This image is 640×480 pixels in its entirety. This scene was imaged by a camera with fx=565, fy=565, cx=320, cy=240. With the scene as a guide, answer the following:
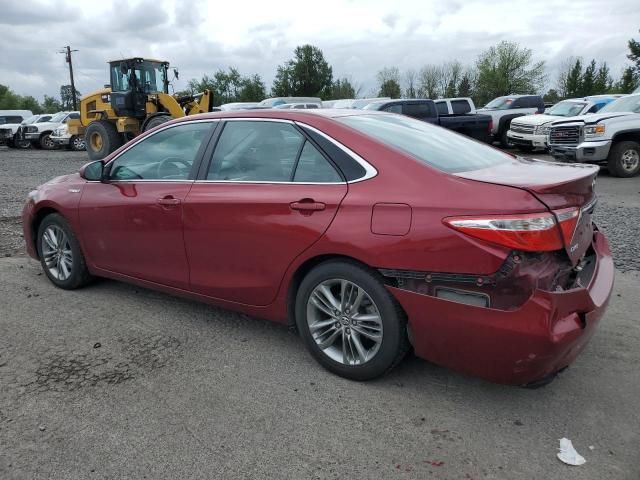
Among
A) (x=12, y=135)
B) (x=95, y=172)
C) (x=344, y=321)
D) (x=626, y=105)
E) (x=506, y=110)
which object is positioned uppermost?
(x=506, y=110)

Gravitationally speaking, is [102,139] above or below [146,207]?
above

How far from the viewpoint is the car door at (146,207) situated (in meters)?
4.04

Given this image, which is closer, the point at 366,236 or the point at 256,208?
the point at 366,236

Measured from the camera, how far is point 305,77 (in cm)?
6494

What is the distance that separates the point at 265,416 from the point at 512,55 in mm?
65650

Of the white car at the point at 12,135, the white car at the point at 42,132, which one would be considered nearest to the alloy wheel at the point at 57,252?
the white car at the point at 42,132

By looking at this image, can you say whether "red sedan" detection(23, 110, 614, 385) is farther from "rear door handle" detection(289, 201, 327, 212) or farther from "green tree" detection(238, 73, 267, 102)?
"green tree" detection(238, 73, 267, 102)

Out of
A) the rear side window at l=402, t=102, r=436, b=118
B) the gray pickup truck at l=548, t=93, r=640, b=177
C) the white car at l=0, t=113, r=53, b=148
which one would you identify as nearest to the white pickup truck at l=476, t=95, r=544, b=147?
the rear side window at l=402, t=102, r=436, b=118

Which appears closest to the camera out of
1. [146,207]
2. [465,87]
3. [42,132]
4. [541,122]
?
[146,207]

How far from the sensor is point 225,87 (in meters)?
82.1

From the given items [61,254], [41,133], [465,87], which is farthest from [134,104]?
[465,87]

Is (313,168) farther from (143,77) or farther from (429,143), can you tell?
(143,77)

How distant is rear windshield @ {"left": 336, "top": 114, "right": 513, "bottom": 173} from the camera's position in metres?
3.29

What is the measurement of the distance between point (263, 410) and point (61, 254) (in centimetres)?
291
